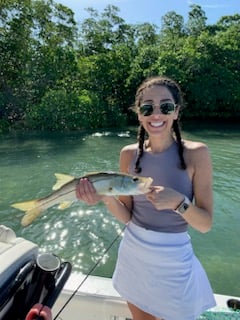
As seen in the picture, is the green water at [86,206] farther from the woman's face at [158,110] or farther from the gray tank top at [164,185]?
the woman's face at [158,110]

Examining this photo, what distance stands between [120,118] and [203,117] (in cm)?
621

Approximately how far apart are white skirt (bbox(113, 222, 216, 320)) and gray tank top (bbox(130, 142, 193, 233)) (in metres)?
0.04

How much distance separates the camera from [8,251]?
1.96m

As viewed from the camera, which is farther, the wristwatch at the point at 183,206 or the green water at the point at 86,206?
the green water at the point at 86,206

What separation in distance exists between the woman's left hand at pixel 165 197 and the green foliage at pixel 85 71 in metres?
16.8

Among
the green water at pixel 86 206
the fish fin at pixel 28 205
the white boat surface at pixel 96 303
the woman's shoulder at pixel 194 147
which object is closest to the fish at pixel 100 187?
the fish fin at pixel 28 205

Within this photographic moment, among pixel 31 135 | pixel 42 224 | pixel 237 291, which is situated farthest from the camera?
pixel 31 135

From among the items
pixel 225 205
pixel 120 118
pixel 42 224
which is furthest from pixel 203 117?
pixel 42 224

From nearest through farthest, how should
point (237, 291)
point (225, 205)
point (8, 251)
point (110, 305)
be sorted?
point (8, 251) → point (110, 305) → point (237, 291) → point (225, 205)

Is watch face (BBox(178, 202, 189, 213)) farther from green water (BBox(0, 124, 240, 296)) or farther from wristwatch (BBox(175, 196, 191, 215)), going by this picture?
green water (BBox(0, 124, 240, 296))

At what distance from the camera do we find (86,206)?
771cm

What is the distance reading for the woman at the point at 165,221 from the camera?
1.85 m

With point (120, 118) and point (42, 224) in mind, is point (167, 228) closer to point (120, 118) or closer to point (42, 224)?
point (42, 224)

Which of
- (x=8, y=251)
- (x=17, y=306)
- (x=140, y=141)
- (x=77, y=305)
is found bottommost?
(x=77, y=305)
